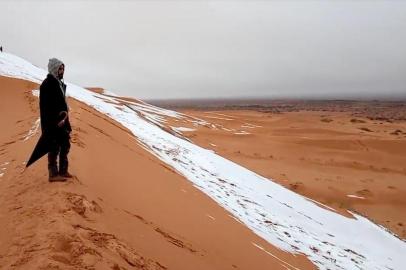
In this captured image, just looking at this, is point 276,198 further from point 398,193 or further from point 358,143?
point 358,143

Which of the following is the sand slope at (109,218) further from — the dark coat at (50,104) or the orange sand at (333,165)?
the orange sand at (333,165)

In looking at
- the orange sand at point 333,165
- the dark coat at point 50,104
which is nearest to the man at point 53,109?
the dark coat at point 50,104

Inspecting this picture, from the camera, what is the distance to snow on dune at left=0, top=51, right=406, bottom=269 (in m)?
7.73

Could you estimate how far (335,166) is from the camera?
21.5 m

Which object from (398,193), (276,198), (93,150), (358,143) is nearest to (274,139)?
(358,143)

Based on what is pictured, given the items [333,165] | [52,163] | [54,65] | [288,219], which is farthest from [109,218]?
[333,165]

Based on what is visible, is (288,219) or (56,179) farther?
(288,219)

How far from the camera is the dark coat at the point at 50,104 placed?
448 cm

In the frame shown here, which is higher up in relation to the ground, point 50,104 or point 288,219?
point 50,104

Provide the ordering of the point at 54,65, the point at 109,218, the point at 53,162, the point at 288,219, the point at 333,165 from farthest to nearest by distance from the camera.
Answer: the point at 333,165, the point at 288,219, the point at 53,162, the point at 54,65, the point at 109,218

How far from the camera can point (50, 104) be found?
4.51 meters

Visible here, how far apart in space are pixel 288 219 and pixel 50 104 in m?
6.44

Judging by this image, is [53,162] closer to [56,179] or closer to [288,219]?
[56,179]

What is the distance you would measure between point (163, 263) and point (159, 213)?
1726 millimetres
